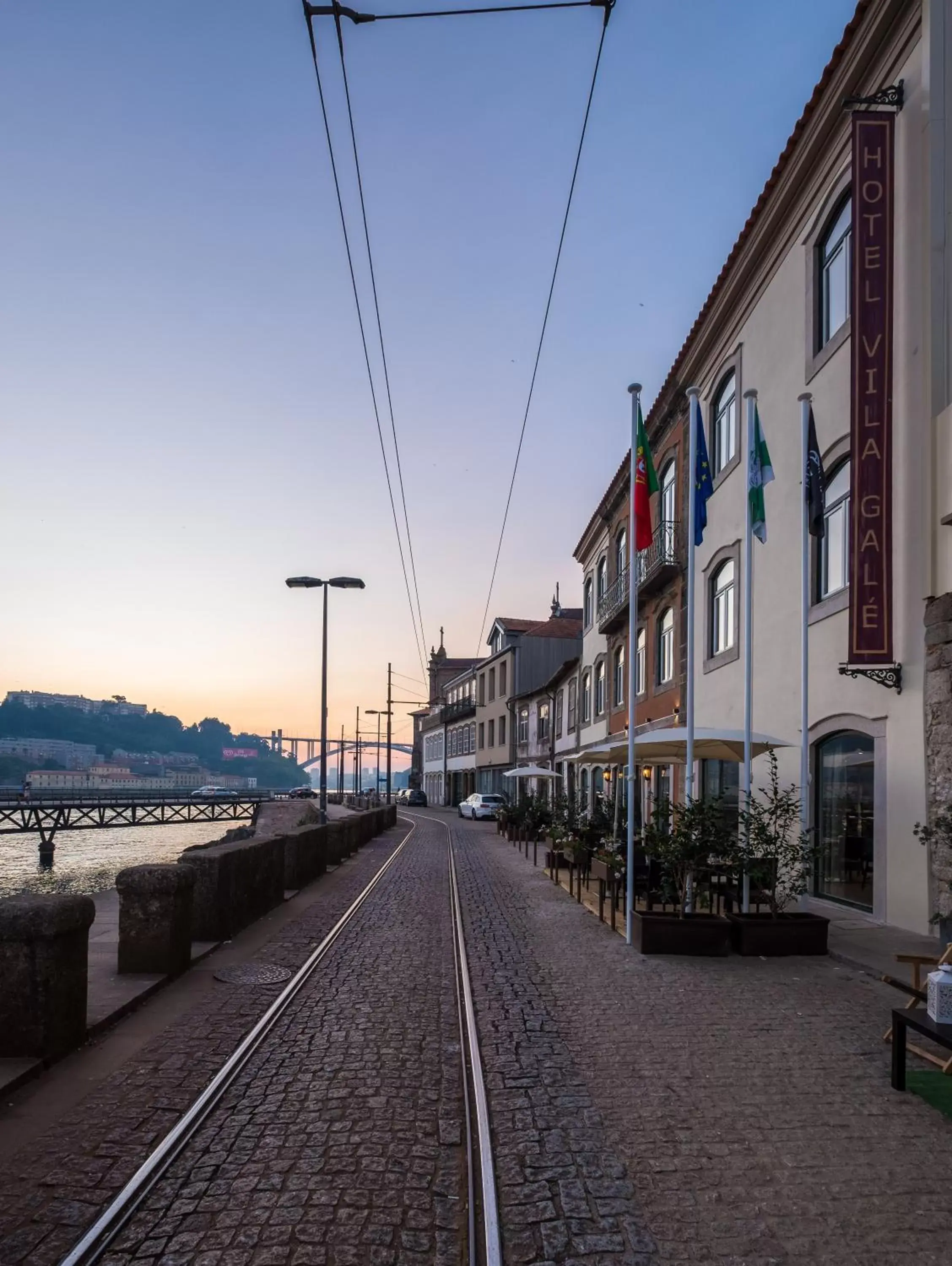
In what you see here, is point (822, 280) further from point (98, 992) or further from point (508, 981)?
point (98, 992)

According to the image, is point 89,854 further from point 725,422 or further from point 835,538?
point 835,538

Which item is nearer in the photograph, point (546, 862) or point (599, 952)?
point (599, 952)

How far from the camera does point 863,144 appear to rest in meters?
12.0

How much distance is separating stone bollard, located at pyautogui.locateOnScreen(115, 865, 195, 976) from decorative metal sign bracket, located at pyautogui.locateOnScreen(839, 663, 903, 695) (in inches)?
329

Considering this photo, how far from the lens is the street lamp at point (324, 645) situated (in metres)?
25.9

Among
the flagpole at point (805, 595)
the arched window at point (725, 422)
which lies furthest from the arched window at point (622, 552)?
the flagpole at point (805, 595)

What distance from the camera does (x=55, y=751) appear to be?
509 feet

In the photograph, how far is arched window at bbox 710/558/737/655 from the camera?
19172 millimetres

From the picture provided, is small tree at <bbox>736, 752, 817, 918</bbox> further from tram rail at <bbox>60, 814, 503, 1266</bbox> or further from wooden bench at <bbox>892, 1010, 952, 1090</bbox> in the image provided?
wooden bench at <bbox>892, 1010, 952, 1090</bbox>

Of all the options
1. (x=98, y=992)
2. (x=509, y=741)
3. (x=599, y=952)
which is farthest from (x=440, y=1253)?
(x=509, y=741)

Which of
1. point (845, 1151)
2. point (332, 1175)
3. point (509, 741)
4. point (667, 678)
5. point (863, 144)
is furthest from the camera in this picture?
point (509, 741)

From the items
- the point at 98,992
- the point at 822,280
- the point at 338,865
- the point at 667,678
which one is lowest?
the point at 338,865

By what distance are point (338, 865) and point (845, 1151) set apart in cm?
1743

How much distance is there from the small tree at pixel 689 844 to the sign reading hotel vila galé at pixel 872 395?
292cm
